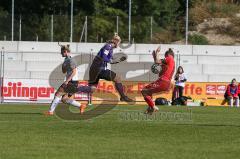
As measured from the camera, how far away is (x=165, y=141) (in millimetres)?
12516

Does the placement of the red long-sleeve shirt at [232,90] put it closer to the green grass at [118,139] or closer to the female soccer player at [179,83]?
the female soccer player at [179,83]

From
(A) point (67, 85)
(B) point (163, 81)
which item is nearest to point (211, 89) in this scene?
(B) point (163, 81)

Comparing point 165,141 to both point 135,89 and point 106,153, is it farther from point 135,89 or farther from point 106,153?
point 135,89

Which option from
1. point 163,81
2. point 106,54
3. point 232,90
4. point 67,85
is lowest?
point 232,90

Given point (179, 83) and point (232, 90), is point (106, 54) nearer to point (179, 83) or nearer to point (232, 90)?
point (179, 83)

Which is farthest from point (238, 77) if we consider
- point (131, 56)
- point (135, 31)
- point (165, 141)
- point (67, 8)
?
point (165, 141)

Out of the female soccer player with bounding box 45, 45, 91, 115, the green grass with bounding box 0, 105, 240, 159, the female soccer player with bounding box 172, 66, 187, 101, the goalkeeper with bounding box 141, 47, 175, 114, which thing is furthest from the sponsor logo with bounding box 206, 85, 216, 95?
the green grass with bounding box 0, 105, 240, 159

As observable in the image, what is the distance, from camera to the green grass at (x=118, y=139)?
35.0ft

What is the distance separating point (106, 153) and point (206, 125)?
5735 millimetres

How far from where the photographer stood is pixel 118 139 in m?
12.8

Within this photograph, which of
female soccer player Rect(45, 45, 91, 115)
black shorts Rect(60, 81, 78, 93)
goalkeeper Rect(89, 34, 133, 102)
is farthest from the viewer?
goalkeeper Rect(89, 34, 133, 102)

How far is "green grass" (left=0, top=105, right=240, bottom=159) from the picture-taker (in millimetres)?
10680

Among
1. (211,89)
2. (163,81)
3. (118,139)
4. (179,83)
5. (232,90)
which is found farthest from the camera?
(211,89)

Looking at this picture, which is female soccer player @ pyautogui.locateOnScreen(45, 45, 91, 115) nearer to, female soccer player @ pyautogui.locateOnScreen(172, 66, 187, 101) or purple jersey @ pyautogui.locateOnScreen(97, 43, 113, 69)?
purple jersey @ pyautogui.locateOnScreen(97, 43, 113, 69)
